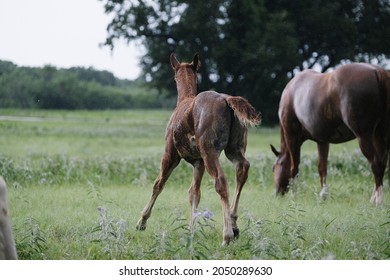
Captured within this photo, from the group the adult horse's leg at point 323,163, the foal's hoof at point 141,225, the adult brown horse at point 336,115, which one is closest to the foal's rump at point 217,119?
the foal's hoof at point 141,225

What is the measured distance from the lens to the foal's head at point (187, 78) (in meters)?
6.76

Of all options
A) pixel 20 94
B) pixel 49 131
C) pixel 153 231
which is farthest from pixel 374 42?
pixel 49 131

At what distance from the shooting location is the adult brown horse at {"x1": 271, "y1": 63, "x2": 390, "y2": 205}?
7.65 meters

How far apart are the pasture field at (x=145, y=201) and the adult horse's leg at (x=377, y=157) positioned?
20cm

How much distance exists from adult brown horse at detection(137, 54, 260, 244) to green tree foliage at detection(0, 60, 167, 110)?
6.97 feet

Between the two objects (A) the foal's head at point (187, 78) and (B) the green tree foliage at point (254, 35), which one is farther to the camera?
(B) the green tree foliage at point (254, 35)

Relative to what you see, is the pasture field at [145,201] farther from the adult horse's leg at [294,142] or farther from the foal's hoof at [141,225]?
the adult horse's leg at [294,142]

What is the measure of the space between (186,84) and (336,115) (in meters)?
2.49

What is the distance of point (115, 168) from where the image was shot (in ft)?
35.8

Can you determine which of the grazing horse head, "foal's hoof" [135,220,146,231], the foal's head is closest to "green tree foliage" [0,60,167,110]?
the foal's head

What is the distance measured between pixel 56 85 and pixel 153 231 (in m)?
3.04

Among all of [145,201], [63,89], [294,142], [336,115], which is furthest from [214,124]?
[294,142]
